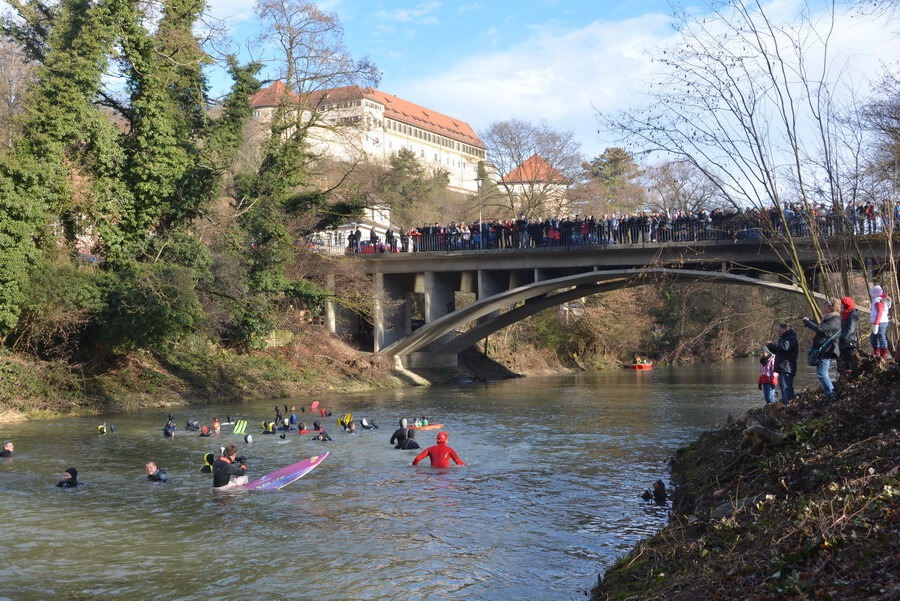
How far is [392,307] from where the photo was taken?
142ft

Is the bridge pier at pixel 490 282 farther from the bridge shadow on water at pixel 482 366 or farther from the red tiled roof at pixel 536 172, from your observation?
the red tiled roof at pixel 536 172

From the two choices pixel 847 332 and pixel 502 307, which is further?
pixel 502 307

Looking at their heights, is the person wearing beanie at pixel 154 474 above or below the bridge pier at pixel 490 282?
below

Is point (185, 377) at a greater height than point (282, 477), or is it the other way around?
point (185, 377)

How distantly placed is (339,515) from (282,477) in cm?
295

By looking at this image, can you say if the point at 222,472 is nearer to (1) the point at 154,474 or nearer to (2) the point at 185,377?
(1) the point at 154,474

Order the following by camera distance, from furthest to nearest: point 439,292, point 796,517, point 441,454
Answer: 1. point 439,292
2. point 441,454
3. point 796,517

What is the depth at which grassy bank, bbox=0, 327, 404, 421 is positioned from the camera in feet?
92.9

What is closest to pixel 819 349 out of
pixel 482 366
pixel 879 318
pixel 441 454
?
pixel 879 318

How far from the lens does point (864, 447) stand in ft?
31.8

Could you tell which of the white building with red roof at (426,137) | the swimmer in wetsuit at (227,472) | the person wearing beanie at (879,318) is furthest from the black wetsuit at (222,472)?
the white building with red roof at (426,137)

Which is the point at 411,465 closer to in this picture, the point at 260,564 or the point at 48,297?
the point at 260,564

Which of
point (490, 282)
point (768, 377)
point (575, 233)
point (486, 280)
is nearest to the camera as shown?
point (768, 377)

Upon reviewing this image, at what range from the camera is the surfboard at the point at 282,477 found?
658 inches
